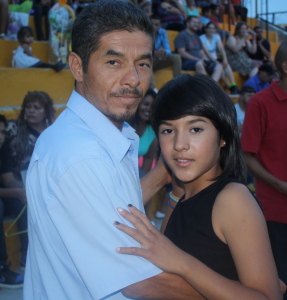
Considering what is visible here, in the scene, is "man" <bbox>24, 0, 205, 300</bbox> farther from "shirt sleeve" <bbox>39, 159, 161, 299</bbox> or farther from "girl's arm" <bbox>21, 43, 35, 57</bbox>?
"girl's arm" <bbox>21, 43, 35, 57</bbox>

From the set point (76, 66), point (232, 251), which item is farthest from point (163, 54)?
point (232, 251)

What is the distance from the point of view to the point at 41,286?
1.43 meters

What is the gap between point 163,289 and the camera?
4.23 feet

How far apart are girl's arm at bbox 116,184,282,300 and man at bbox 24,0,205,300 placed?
0.13 feet

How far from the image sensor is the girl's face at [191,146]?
162 centimetres

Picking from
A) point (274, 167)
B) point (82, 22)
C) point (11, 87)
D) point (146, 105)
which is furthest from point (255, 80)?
point (82, 22)

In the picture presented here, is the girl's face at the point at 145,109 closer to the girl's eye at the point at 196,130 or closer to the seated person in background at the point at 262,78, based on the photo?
the seated person in background at the point at 262,78

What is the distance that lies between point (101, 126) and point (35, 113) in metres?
3.45

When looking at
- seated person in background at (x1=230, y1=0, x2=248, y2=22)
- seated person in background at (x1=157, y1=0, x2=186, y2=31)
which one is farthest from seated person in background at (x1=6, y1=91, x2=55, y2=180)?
seated person in background at (x1=230, y1=0, x2=248, y2=22)

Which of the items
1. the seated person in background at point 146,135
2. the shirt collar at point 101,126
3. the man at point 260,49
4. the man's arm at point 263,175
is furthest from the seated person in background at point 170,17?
the shirt collar at point 101,126

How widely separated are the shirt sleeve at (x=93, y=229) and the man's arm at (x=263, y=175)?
69.5 inches

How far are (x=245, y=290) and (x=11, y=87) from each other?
554cm

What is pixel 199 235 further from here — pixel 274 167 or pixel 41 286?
pixel 274 167

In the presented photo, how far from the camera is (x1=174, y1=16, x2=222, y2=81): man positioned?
9336 millimetres
